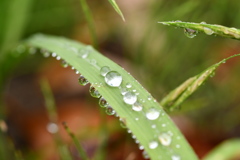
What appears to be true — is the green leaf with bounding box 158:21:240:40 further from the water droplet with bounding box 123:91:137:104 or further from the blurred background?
the blurred background

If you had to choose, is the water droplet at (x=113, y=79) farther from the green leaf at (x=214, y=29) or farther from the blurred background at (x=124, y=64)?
the blurred background at (x=124, y=64)

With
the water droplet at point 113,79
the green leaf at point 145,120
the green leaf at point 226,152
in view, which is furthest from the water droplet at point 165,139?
the green leaf at point 226,152

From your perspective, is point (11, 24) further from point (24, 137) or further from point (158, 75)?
point (158, 75)

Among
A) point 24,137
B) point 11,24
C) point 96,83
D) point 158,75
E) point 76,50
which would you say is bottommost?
point 96,83

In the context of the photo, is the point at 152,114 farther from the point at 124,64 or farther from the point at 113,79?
the point at 124,64

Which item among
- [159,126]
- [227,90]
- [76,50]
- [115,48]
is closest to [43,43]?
[76,50]

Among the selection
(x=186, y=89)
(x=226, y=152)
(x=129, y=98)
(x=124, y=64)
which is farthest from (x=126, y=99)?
(x=124, y=64)
